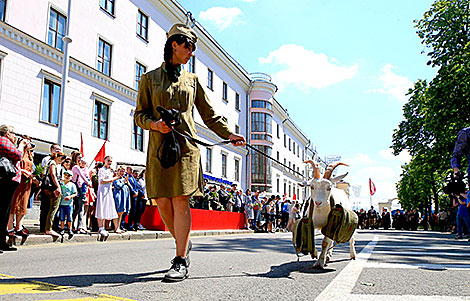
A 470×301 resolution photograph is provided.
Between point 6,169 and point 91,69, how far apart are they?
16079 millimetres

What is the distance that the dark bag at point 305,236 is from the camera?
16.8 ft

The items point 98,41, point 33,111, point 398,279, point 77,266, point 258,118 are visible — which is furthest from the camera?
point 258,118

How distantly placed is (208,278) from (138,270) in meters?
0.94

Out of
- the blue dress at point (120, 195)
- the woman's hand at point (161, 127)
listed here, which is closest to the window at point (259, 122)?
the blue dress at point (120, 195)

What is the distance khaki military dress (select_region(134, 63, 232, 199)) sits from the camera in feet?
13.3

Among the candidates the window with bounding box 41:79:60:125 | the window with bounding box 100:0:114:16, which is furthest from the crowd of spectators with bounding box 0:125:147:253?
the window with bounding box 100:0:114:16

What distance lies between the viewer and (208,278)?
164 inches

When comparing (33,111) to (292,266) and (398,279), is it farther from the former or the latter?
(398,279)

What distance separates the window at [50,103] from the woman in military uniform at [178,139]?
1632 centimetres

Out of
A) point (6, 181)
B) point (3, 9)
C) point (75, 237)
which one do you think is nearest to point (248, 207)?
point (75, 237)

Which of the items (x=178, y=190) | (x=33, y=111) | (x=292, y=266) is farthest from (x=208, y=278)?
(x=33, y=111)

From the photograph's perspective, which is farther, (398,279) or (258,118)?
(258,118)

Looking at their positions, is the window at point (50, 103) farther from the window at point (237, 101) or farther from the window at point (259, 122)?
the window at point (259, 122)

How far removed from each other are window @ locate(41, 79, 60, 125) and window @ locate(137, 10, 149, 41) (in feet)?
27.8
